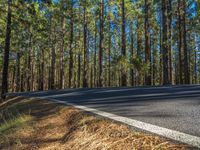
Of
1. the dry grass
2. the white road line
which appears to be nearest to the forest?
the dry grass

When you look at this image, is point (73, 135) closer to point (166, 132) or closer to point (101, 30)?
point (166, 132)

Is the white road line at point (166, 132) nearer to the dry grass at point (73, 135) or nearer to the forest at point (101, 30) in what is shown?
the dry grass at point (73, 135)

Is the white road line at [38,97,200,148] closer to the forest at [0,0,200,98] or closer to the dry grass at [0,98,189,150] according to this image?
the dry grass at [0,98,189,150]

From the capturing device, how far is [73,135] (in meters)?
4.85

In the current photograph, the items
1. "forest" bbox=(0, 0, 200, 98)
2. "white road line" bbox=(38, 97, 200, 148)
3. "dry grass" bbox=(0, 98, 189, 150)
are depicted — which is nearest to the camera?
"white road line" bbox=(38, 97, 200, 148)

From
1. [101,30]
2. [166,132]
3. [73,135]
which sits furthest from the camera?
[101,30]

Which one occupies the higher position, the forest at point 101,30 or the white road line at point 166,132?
the forest at point 101,30

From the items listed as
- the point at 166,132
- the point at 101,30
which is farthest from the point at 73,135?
the point at 101,30

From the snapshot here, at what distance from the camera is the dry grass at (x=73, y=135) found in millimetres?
3635

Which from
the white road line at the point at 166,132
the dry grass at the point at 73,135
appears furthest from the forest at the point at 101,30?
the white road line at the point at 166,132

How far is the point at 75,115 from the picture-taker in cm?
642

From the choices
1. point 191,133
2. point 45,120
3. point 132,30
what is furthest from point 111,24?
point 191,133

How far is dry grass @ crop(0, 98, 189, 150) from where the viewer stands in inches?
143

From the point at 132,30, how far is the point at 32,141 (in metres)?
41.2
